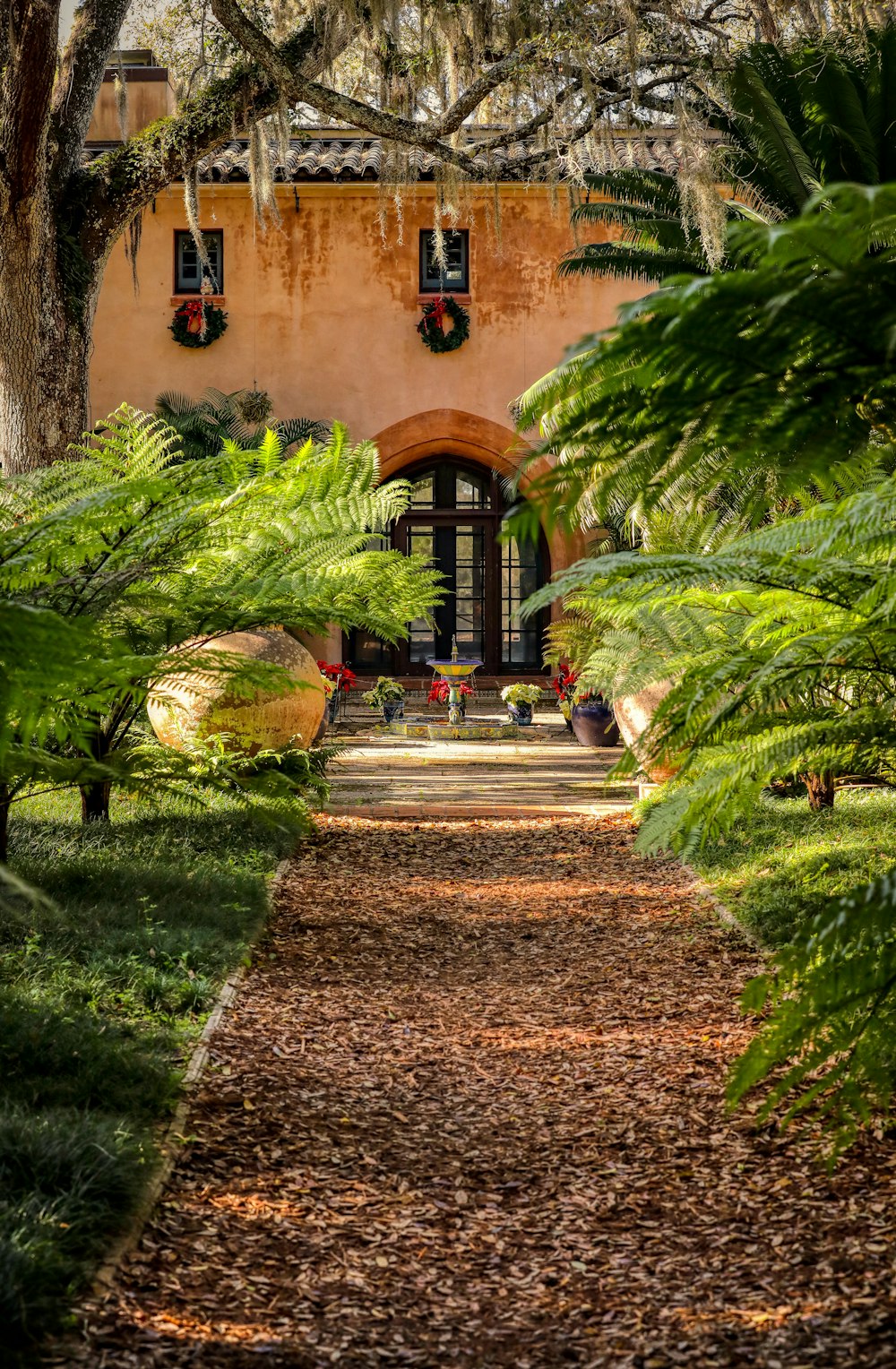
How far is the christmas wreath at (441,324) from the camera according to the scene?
17453mm

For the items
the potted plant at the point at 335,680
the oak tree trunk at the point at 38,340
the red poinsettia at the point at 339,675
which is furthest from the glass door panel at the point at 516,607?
the oak tree trunk at the point at 38,340

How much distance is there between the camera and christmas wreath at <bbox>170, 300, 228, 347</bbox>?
17.4 metres

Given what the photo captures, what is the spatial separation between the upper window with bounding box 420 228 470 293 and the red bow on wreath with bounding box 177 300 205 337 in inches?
117

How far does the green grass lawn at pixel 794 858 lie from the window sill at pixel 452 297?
11.6m

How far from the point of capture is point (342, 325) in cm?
1766

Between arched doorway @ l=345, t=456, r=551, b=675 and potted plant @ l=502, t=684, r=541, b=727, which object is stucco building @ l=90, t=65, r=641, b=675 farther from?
potted plant @ l=502, t=684, r=541, b=727

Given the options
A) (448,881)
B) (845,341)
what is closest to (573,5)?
(448,881)

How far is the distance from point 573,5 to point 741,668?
27.3ft

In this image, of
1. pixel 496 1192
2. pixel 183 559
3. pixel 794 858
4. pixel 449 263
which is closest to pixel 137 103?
pixel 449 263

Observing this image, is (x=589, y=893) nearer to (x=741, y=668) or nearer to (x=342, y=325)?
(x=741, y=668)

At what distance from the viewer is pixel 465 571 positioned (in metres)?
18.4

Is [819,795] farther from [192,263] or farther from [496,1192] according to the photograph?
[192,263]

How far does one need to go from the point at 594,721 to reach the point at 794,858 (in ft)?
21.1

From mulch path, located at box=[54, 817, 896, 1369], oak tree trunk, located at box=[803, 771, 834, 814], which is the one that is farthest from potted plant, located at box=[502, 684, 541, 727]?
mulch path, located at box=[54, 817, 896, 1369]
